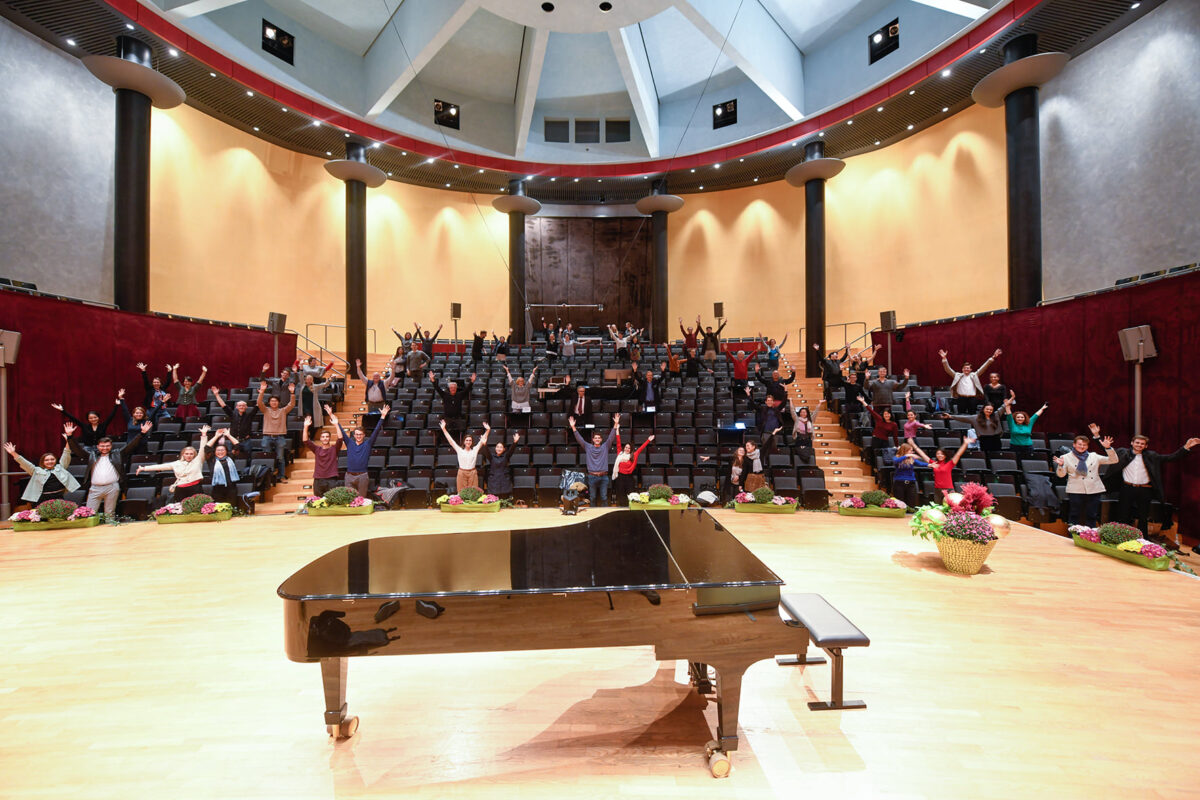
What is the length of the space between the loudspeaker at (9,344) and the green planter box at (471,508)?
5762 mm

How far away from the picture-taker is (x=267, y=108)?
12.3 m

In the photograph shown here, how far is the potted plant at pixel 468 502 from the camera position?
267 inches

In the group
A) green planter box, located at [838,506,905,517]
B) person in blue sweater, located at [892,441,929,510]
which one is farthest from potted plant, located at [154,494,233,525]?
person in blue sweater, located at [892,441,929,510]

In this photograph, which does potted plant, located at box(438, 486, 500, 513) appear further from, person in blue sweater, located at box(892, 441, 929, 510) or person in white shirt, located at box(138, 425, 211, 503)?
person in blue sweater, located at box(892, 441, 929, 510)

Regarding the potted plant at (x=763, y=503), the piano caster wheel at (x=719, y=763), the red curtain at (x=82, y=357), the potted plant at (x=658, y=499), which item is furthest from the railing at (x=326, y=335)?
the piano caster wheel at (x=719, y=763)

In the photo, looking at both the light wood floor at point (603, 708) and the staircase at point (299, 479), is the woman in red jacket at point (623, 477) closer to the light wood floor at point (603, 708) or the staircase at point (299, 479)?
the light wood floor at point (603, 708)

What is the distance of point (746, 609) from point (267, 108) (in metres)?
14.9

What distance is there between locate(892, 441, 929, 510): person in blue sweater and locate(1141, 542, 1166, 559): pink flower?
7.73 feet

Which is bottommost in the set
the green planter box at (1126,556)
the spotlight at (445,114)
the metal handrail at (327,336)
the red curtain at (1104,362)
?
the green planter box at (1126,556)

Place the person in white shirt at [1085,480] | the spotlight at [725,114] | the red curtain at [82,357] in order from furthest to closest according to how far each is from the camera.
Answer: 1. the spotlight at [725,114]
2. the red curtain at [82,357]
3. the person in white shirt at [1085,480]

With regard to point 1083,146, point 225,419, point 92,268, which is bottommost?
point 225,419

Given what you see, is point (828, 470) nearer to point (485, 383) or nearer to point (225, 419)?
point (485, 383)

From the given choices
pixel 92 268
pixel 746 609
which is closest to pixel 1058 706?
pixel 746 609

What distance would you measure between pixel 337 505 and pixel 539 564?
5.13 meters
